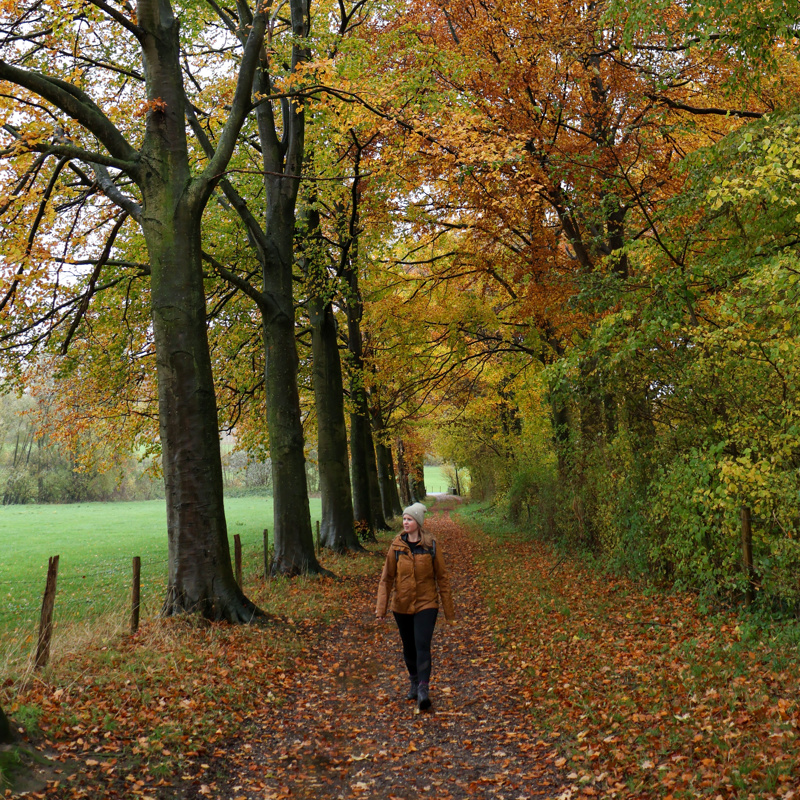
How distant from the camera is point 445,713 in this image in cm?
656

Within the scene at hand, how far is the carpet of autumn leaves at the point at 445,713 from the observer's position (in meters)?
4.75

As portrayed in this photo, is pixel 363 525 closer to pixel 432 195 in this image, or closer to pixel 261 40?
pixel 432 195

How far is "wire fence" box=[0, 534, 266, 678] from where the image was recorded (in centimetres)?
727

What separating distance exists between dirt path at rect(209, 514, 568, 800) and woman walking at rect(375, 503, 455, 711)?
1.54 ft

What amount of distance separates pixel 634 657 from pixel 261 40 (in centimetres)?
955

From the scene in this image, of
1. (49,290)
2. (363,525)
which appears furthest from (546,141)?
(363,525)

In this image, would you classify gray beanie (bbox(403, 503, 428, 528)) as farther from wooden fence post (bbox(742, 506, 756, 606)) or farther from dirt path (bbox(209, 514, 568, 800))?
wooden fence post (bbox(742, 506, 756, 606))

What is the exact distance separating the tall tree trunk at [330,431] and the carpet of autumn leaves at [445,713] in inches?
295

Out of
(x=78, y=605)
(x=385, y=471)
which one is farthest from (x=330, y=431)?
(x=385, y=471)

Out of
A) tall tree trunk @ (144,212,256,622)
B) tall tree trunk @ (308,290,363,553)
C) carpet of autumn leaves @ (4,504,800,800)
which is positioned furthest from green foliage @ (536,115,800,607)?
tall tree trunk @ (308,290,363,553)

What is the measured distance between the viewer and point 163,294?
898 centimetres

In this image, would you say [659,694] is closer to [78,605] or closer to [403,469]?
[78,605]

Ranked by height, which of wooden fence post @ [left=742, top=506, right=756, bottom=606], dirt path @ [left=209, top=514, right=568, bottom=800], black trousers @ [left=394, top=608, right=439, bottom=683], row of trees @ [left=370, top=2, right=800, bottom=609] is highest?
row of trees @ [left=370, top=2, right=800, bottom=609]

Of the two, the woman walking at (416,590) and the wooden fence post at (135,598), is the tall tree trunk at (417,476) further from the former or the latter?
the woman walking at (416,590)
